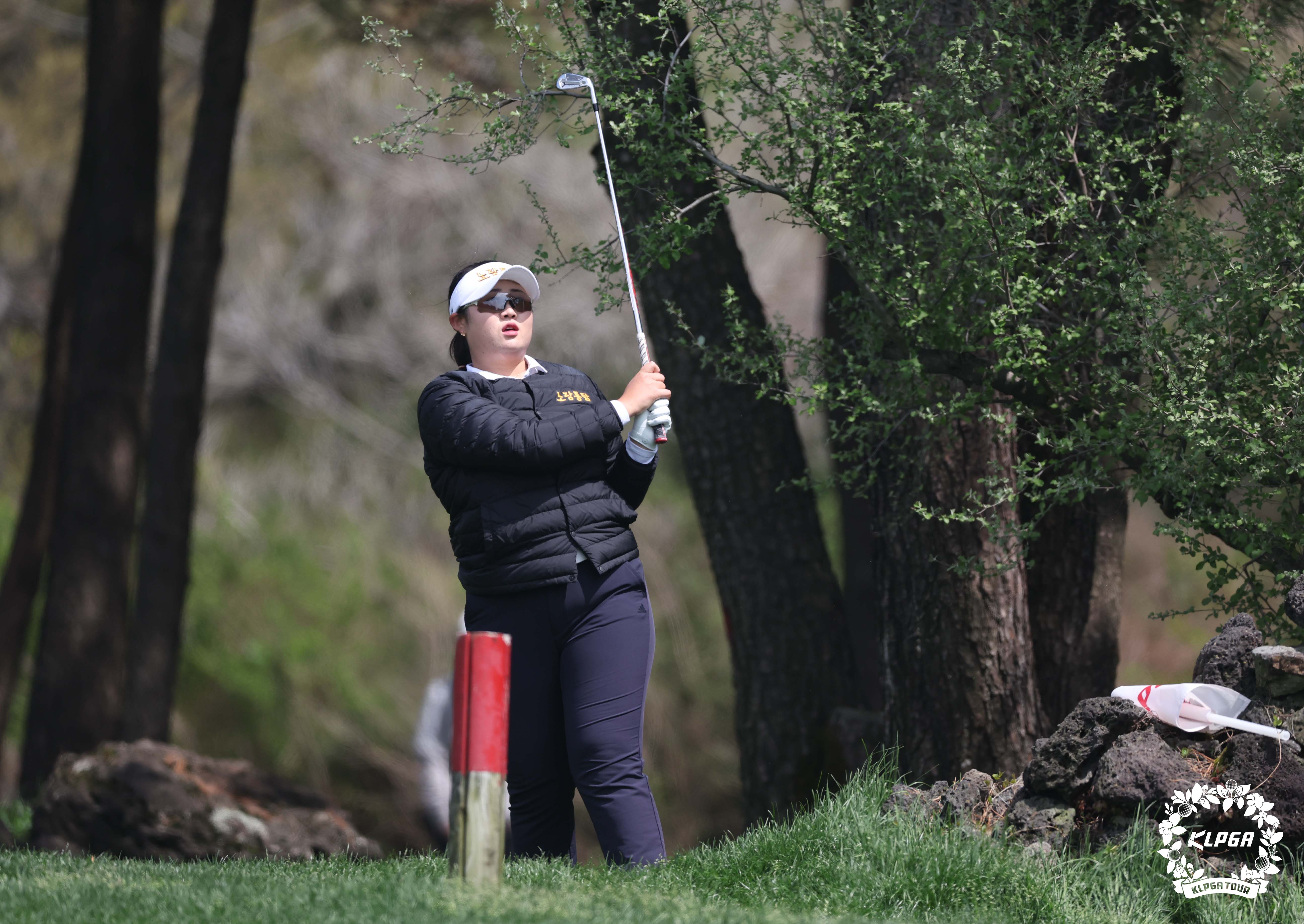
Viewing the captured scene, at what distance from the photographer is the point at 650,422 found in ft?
13.2

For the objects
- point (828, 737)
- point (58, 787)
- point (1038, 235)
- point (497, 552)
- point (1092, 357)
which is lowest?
point (58, 787)

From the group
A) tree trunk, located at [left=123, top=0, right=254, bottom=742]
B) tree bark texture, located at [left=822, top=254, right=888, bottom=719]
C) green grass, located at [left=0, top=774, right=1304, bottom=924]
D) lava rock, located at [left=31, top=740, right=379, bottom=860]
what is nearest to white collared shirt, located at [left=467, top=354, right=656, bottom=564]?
green grass, located at [left=0, top=774, right=1304, bottom=924]

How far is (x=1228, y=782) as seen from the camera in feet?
12.5

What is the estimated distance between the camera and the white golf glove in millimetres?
4012

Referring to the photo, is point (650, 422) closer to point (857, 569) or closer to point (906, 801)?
point (906, 801)

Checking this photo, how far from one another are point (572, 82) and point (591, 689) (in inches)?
74.9

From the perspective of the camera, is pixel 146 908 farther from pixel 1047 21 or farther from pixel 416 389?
pixel 416 389

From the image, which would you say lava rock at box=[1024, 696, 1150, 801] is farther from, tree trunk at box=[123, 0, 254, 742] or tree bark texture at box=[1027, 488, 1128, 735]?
tree trunk at box=[123, 0, 254, 742]

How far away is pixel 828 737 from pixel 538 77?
3068mm

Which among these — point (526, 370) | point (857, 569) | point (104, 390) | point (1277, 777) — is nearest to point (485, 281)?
point (526, 370)

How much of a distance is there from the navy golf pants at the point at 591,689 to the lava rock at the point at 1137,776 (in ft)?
4.10

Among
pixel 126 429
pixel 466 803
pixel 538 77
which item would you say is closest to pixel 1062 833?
pixel 466 803

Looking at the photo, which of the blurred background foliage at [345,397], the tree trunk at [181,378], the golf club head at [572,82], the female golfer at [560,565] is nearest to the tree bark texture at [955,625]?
the female golfer at [560,565]

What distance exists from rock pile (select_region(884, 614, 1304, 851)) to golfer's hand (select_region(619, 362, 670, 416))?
1.41 meters
